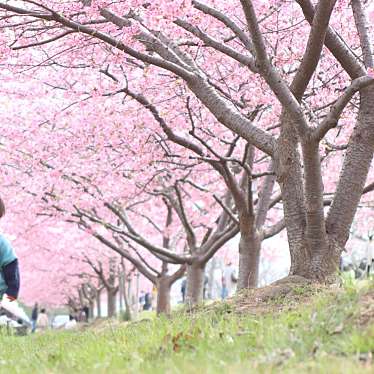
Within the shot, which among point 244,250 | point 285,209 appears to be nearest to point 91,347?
point 285,209

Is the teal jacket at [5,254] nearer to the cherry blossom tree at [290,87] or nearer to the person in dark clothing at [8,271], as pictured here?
the person in dark clothing at [8,271]

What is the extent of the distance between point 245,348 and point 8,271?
2.86 m

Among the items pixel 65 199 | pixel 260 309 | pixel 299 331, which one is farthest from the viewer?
pixel 65 199

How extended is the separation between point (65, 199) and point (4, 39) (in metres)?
6.40

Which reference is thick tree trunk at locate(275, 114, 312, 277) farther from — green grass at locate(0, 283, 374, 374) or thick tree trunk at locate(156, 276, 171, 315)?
thick tree trunk at locate(156, 276, 171, 315)

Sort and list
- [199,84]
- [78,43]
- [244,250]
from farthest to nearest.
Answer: [244,250]
[78,43]
[199,84]

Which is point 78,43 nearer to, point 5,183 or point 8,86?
point 8,86

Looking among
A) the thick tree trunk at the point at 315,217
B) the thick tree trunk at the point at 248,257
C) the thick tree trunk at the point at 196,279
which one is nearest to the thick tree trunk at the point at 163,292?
the thick tree trunk at the point at 196,279

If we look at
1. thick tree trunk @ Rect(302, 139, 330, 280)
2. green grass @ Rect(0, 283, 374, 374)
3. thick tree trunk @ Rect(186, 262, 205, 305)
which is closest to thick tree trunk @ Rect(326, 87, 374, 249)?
thick tree trunk @ Rect(302, 139, 330, 280)

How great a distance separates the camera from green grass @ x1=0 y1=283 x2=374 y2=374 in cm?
308

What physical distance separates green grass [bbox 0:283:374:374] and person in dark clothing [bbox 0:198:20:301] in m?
1.15

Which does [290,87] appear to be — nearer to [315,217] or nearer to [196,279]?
[315,217]

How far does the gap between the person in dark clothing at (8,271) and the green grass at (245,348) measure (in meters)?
1.15

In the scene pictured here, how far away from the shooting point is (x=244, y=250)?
991 cm
